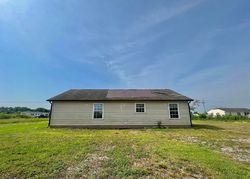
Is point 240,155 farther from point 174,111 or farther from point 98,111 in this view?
point 98,111

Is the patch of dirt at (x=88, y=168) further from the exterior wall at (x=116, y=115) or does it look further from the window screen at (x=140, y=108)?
the window screen at (x=140, y=108)

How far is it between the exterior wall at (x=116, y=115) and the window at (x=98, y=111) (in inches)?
10.7

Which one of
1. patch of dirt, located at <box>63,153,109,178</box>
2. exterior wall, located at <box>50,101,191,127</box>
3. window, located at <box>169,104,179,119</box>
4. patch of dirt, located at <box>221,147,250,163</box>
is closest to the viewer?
patch of dirt, located at <box>63,153,109,178</box>

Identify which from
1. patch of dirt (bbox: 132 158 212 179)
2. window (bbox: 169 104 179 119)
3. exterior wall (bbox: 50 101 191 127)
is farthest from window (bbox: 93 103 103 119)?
patch of dirt (bbox: 132 158 212 179)

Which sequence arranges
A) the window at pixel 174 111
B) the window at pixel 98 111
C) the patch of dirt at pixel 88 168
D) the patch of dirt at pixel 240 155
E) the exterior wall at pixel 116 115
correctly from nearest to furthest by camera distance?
the patch of dirt at pixel 88 168
the patch of dirt at pixel 240 155
the exterior wall at pixel 116 115
the window at pixel 98 111
the window at pixel 174 111

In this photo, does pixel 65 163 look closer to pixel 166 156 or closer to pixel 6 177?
pixel 6 177

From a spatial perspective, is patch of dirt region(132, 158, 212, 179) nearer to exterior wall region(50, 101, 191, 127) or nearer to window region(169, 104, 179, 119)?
exterior wall region(50, 101, 191, 127)


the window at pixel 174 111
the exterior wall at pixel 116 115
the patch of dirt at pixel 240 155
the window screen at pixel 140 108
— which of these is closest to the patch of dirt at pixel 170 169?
the patch of dirt at pixel 240 155

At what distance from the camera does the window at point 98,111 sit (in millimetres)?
13789

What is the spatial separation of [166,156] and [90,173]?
2623mm

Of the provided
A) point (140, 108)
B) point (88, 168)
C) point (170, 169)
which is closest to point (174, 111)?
point (140, 108)

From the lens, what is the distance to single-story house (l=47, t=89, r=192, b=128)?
1359 cm

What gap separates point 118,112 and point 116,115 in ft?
1.08

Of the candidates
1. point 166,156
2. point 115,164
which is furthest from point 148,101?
point 115,164
